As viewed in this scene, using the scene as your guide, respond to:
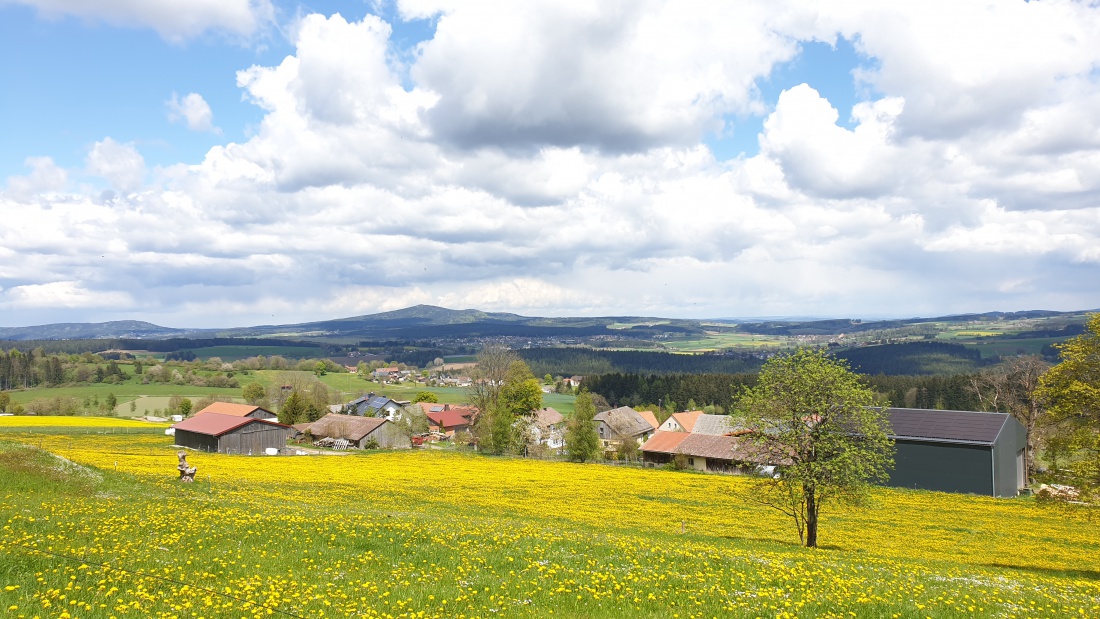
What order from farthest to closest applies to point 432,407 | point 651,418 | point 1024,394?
1. point 432,407
2. point 651,418
3. point 1024,394

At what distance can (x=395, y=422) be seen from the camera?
95188mm

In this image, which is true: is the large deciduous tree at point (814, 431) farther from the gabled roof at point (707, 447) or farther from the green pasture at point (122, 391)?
the green pasture at point (122, 391)

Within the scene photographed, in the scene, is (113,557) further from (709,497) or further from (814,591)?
(709,497)

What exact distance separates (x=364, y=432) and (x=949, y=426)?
3098 inches

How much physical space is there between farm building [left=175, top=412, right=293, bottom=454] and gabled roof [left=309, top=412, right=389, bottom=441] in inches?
430

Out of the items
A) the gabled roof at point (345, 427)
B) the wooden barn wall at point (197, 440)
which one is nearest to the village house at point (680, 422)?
the gabled roof at point (345, 427)

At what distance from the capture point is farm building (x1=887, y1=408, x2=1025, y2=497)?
→ 193 ft

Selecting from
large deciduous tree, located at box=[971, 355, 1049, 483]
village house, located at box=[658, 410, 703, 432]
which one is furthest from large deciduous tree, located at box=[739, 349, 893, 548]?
village house, located at box=[658, 410, 703, 432]

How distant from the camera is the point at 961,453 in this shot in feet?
199

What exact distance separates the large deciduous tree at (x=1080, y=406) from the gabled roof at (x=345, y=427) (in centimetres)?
8456

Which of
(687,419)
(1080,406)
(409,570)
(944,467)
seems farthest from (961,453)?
(409,570)

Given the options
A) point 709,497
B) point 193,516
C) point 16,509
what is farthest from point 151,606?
point 709,497

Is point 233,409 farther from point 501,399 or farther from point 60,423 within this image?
point 501,399

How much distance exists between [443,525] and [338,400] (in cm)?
13345
